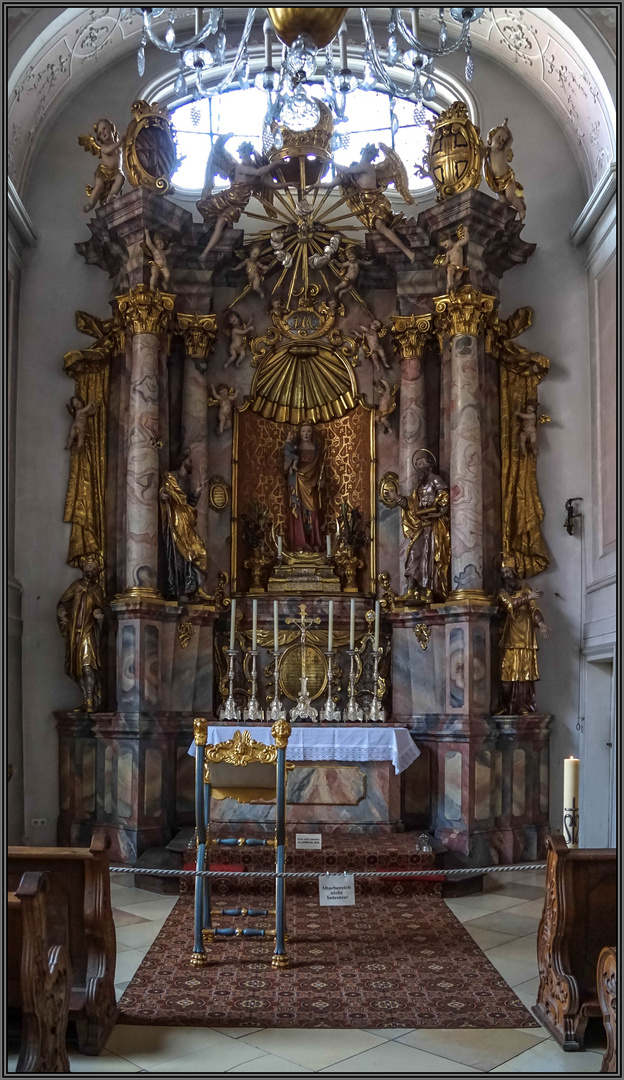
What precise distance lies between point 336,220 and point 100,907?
344 inches

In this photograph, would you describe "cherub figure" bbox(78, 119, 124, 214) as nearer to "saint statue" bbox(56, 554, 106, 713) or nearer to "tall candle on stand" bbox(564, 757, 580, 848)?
"saint statue" bbox(56, 554, 106, 713)

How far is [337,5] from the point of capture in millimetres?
3557

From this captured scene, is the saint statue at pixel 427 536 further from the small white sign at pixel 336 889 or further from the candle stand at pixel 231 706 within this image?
the small white sign at pixel 336 889

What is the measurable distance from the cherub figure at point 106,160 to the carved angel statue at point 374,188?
243cm

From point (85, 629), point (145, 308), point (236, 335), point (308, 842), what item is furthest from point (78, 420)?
point (308, 842)

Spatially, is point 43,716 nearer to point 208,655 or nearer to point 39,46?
point 208,655

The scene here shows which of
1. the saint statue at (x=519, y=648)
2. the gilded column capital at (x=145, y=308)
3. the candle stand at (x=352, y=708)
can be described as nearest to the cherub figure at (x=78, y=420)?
the gilded column capital at (x=145, y=308)

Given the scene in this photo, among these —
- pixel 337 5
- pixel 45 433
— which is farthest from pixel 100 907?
pixel 45 433

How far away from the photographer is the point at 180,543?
36.4 ft

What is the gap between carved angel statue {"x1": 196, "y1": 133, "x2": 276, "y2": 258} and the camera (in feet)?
37.1

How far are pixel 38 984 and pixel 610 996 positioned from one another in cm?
251

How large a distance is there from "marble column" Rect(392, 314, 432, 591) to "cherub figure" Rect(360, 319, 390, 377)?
0.29m

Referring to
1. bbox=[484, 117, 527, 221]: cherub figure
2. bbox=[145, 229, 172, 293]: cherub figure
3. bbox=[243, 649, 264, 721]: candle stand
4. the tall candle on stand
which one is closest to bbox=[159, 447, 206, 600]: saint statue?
bbox=[243, 649, 264, 721]: candle stand

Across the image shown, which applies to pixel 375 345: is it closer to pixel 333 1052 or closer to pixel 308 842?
pixel 308 842
